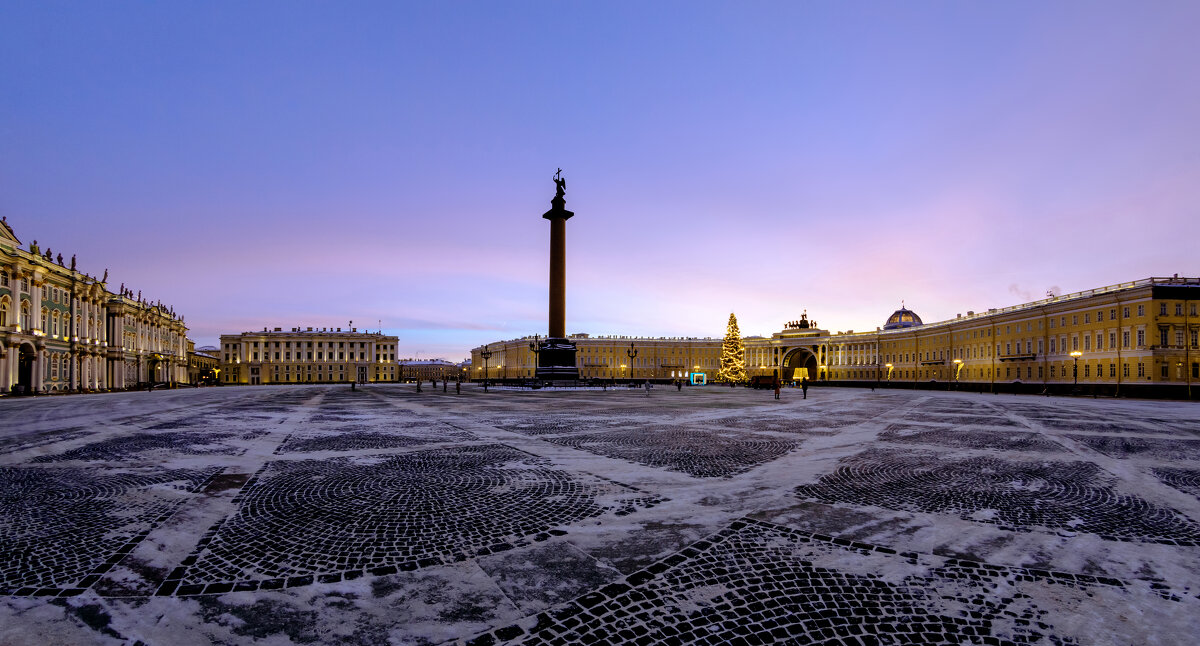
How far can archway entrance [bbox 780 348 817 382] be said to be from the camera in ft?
436

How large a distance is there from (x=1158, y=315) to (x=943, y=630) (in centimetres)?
6689

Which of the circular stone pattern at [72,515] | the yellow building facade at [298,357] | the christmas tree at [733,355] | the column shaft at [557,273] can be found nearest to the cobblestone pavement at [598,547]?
A: the circular stone pattern at [72,515]

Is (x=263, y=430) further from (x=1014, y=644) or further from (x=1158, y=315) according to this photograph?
(x=1158, y=315)

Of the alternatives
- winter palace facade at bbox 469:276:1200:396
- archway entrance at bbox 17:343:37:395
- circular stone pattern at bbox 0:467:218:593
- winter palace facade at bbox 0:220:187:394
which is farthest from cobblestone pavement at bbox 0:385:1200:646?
archway entrance at bbox 17:343:37:395

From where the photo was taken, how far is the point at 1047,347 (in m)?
64.7

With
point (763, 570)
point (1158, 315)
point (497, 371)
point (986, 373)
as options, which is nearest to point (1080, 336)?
point (1158, 315)

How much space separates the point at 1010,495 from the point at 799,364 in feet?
456

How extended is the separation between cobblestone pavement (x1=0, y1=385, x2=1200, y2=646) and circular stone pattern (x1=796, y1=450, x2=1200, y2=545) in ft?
0.19

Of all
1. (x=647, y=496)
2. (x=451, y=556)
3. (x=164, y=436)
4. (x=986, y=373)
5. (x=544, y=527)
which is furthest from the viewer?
(x=986, y=373)

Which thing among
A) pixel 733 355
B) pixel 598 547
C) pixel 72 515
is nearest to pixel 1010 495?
pixel 598 547

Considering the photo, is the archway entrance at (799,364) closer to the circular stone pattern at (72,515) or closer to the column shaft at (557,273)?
the column shaft at (557,273)

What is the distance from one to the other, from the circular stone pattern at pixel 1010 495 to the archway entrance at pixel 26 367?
6579cm

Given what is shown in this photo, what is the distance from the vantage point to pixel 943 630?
4.07m

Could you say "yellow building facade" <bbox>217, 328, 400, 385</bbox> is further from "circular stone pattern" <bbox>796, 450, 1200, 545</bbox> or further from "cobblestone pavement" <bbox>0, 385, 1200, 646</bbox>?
"circular stone pattern" <bbox>796, 450, 1200, 545</bbox>
